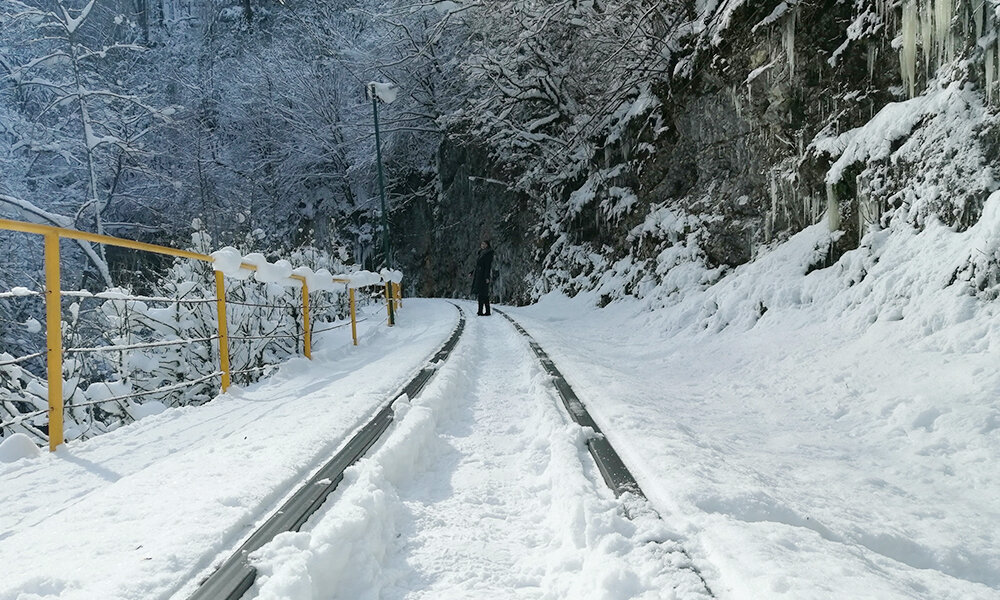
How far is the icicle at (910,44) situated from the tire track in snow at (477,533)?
5.27 meters

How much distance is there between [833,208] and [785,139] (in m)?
1.88

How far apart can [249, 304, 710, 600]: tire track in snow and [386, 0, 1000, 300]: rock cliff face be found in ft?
14.1

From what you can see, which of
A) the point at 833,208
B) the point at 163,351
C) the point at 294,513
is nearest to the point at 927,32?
the point at 833,208

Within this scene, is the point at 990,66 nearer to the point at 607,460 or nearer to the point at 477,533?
the point at 607,460

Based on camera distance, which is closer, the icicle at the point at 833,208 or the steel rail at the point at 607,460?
the steel rail at the point at 607,460

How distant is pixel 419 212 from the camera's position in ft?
112

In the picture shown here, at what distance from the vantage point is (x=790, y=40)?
24.8ft

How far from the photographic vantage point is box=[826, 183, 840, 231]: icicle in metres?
6.20

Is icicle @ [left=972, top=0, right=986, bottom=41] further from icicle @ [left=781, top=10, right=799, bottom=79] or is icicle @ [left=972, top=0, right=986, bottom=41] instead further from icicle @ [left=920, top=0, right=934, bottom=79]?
icicle @ [left=781, top=10, right=799, bottom=79]

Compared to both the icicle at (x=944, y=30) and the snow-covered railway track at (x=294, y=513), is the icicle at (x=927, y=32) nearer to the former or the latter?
the icicle at (x=944, y=30)

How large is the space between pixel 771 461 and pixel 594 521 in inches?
59.7

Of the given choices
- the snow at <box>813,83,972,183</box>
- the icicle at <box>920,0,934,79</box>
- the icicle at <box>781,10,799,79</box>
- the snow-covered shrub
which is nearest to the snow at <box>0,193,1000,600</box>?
the snow at <box>813,83,972,183</box>

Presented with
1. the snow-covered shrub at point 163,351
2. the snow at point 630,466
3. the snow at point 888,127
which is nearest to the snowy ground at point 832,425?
the snow at point 630,466

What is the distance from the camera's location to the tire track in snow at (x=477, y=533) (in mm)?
1691
